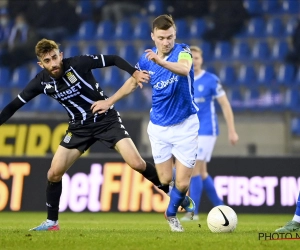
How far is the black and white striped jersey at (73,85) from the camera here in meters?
7.79

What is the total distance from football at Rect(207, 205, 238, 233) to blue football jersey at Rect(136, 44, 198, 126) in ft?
3.35

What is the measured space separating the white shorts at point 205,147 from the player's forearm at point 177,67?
13.1 feet

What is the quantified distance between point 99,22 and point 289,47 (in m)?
5.29

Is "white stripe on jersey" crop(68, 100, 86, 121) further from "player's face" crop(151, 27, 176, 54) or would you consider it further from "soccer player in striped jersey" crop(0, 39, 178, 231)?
"player's face" crop(151, 27, 176, 54)

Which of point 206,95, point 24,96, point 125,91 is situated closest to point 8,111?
point 24,96

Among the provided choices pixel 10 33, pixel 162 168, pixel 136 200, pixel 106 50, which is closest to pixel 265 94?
pixel 106 50

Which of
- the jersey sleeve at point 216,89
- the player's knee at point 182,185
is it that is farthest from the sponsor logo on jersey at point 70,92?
the jersey sleeve at point 216,89

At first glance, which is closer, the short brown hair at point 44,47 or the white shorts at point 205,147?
the short brown hair at point 44,47

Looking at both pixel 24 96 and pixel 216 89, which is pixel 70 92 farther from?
pixel 216 89

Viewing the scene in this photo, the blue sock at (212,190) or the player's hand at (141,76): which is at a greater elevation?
the player's hand at (141,76)

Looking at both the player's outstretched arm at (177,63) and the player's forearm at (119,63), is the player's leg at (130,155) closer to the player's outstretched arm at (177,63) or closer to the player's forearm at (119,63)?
the player's forearm at (119,63)

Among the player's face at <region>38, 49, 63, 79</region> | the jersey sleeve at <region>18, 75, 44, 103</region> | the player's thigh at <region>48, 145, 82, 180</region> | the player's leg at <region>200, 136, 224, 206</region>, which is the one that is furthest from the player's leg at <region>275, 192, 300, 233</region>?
the player's leg at <region>200, 136, 224, 206</region>

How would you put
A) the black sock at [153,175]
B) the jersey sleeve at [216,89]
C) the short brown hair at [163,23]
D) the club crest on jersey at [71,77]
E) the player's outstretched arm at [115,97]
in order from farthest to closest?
the jersey sleeve at [216,89] < the black sock at [153,175] < the club crest on jersey at [71,77] < the player's outstretched arm at [115,97] < the short brown hair at [163,23]

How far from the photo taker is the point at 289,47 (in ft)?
61.1
